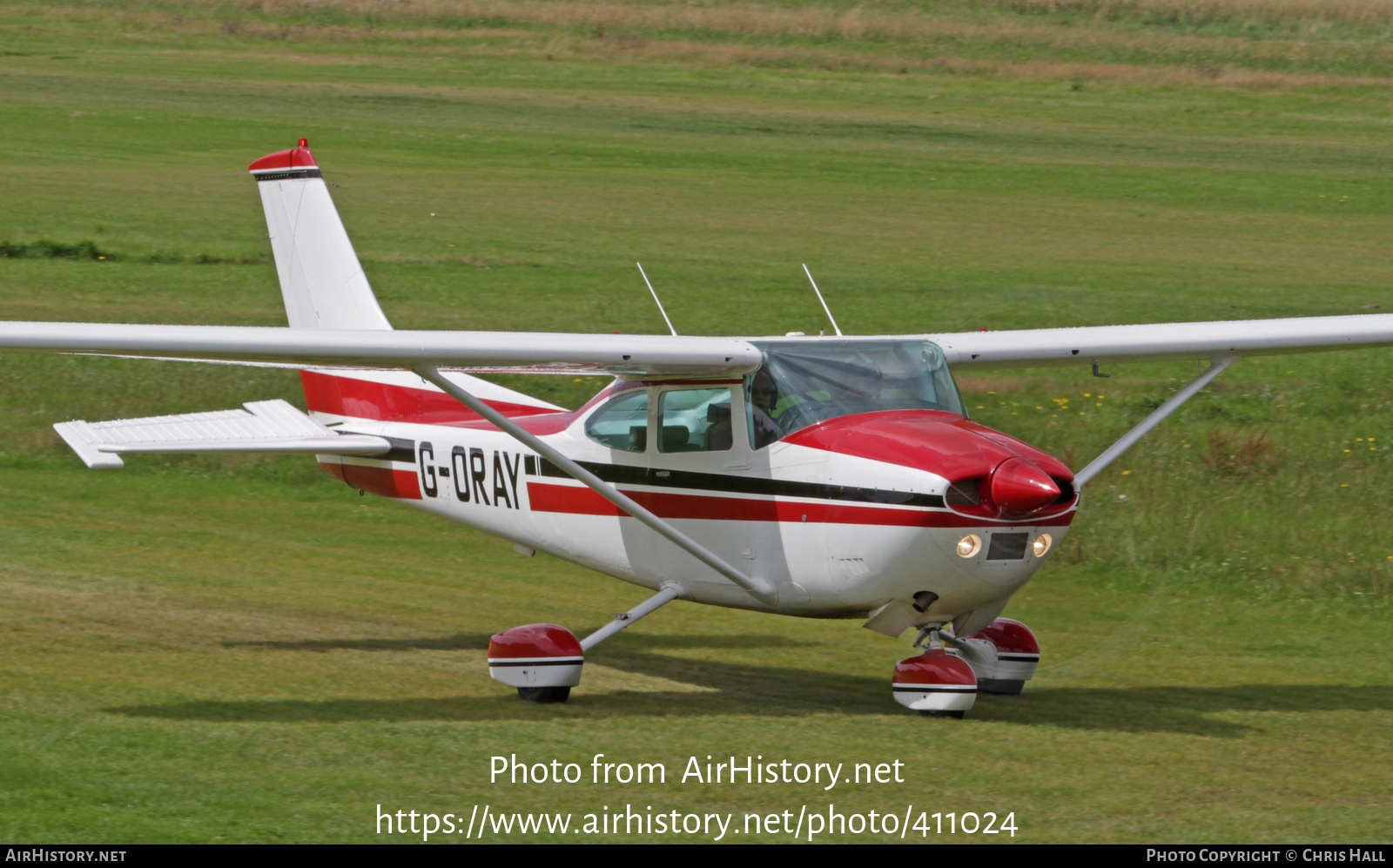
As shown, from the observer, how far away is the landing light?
941 centimetres

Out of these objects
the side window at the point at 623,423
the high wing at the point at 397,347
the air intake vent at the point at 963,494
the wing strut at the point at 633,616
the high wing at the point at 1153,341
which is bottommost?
the wing strut at the point at 633,616

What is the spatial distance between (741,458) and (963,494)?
1.45m

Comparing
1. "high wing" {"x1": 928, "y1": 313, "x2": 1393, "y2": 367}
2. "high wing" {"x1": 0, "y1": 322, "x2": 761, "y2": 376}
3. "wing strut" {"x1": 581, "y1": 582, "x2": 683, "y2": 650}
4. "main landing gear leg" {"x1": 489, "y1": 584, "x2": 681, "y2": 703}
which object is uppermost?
"high wing" {"x1": 928, "y1": 313, "x2": 1393, "y2": 367}

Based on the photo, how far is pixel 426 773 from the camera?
8.85 metres

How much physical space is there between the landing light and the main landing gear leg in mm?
2314

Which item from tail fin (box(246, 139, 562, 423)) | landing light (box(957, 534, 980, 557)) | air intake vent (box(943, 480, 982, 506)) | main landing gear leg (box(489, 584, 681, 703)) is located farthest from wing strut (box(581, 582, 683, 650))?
tail fin (box(246, 139, 562, 423))

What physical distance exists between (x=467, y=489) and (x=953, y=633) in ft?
11.1

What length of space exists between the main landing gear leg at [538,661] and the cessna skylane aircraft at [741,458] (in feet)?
0.04

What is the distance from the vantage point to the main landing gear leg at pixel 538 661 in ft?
33.9

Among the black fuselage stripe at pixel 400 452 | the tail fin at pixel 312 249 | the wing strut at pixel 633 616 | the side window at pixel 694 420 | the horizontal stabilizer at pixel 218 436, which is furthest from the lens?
the tail fin at pixel 312 249

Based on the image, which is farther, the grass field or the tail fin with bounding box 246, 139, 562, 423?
the tail fin with bounding box 246, 139, 562, 423

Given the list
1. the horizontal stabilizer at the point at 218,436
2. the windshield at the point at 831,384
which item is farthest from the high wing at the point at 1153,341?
the horizontal stabilizer at the point at 218,436

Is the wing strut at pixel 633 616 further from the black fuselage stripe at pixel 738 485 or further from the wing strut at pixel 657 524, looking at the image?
the black fuselage stripe at pixel 738 485

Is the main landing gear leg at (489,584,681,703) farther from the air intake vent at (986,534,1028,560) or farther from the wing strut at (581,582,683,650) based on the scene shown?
the air intake vent at (986,534,1028,560)
